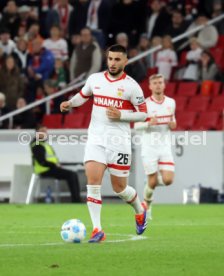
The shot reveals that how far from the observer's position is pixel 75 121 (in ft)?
84.2

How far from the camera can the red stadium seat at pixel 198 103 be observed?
25.2 meters

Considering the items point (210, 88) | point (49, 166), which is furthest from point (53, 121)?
point (210, 88)

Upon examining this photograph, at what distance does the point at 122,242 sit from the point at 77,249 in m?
1.17

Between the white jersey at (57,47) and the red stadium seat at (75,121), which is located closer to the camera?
the red stadium seat at (75,121)

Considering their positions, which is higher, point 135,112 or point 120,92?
point 120,92

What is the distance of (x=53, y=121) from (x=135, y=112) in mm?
13046

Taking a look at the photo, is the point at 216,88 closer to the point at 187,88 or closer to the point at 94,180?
the point at 187,88

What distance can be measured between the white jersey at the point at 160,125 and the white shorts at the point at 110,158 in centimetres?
577

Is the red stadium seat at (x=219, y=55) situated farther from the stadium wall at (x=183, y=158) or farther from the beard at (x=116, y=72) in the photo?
the beard at (x=116, y=72)

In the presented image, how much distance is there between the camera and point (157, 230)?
14.6m

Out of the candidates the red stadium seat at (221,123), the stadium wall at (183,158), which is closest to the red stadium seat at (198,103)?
the red stadium seat at (221,123)

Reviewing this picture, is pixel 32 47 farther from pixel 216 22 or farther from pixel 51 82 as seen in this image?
pixel 216 22

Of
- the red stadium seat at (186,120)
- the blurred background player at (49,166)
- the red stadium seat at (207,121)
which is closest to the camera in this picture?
the blurred background player at (49,166)

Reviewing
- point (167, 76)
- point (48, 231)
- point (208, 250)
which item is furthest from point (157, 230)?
point (167, 76)
